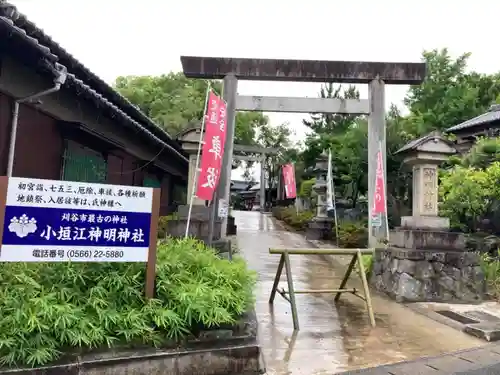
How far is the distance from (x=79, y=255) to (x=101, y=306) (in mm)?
502

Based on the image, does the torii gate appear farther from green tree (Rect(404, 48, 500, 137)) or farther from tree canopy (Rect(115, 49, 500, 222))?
green tree (Rect(404, 48, 500, 137))

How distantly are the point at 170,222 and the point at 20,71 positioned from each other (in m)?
3.71

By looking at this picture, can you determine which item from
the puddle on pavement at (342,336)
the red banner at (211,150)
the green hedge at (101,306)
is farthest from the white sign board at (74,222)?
the red banner at (211,150)

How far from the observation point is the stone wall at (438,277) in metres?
7.81

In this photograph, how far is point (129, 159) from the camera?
12008 mm

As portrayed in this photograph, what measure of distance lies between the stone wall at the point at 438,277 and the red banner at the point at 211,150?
3.86m

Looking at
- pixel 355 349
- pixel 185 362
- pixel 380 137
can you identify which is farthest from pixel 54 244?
pixel 380 137

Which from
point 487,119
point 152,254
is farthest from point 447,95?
point 152,254

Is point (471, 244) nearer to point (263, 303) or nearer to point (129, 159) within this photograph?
point (263, 303)

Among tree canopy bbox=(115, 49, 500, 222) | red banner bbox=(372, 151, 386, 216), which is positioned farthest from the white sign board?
tree canopy bbox=(115, 49, 500, 222)

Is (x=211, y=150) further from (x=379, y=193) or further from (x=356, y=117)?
(x=356, y=117)

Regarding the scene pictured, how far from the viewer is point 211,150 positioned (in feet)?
26.2

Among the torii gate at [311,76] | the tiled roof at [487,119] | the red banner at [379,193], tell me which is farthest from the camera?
the tiled roof at [487,119]

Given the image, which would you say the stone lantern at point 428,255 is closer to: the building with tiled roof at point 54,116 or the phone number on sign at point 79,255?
the phone number on sign at point 79,255
